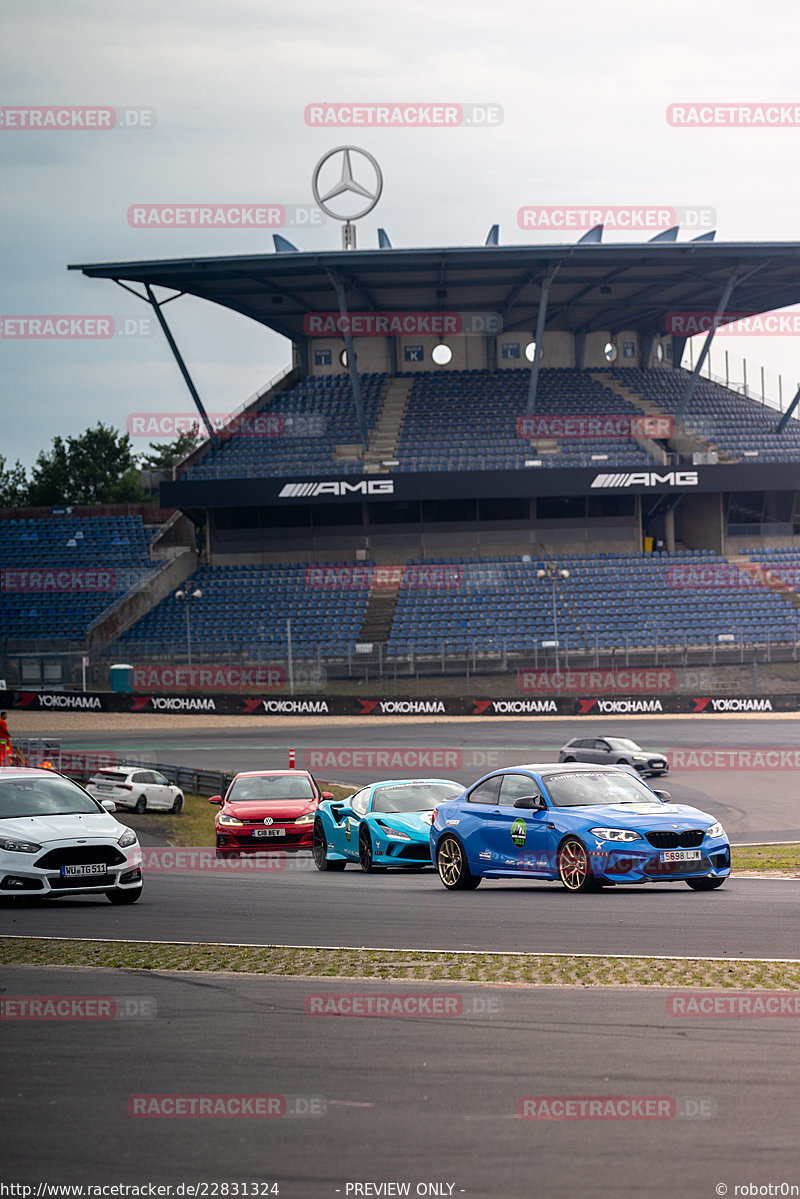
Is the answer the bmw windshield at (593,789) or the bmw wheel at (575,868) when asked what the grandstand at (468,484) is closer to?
the bmw windshield at (593,789)

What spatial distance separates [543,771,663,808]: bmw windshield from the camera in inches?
543

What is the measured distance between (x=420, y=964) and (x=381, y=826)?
26.0 feet

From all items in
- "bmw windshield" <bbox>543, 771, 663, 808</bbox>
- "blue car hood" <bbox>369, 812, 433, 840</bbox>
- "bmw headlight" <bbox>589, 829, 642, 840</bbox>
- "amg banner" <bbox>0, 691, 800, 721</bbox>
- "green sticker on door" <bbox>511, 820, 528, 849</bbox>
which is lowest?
"amg banner" <bbox>0, 691, 800, 721</bbox>

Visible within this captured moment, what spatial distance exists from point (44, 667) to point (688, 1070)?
155 ft

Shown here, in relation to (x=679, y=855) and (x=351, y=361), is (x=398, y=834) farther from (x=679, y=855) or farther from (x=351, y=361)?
(x=351, y=361)

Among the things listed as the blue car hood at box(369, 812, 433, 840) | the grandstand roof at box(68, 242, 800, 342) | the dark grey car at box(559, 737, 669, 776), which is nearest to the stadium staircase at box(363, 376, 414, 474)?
the grandstand roof at box(68, 242, 800, 342)

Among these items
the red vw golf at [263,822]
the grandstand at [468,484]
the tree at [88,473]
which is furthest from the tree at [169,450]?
the red vw golf at [263,822]

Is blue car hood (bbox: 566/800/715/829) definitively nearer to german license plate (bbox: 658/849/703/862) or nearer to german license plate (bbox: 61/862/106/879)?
german license plate (bbox: 658/849/703/862)

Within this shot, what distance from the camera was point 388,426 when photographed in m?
63.8

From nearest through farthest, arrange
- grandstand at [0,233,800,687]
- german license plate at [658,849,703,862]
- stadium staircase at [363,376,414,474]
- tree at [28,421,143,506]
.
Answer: german license plate at [658,849,703,862] → grandstand at [0,233,800,687] → stadium staircase at [363,376,414,474] → tree at [28,421,143,506]

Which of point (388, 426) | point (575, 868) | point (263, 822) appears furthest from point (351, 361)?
point (575, 868)

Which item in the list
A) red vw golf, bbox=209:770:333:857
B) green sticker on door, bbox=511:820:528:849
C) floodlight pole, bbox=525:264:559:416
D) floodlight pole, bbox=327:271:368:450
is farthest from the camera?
floodlight pole, bbox=327:271:368:450

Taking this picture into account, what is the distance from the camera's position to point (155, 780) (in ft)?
103

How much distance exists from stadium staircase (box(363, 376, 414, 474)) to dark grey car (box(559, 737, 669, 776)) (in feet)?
86.2
